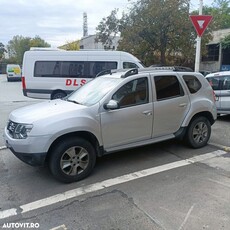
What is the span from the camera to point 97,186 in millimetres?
3990

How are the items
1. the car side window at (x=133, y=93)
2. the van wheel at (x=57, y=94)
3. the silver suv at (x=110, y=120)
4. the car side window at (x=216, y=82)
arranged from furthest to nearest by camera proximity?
the van wheel at (x=57, y=94)
the car side window at (x=216, y=82)
the car side window at (x=133, y=93)
the silver suv at (x=110, y=120)

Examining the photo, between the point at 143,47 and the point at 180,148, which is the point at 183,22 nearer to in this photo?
the point at 143,47

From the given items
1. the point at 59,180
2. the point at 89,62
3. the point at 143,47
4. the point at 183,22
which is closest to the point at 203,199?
the point at 59,180

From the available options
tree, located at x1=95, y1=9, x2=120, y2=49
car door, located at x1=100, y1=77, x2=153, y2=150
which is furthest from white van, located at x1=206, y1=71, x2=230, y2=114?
tree, located at x1=95, y1=9, x2=120, y2=49

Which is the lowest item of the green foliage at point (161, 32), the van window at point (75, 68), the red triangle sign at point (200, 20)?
the van window at point (75, 68)

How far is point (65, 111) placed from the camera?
13.6ft

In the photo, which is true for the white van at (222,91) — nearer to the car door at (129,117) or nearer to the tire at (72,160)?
the car door at (129,117)

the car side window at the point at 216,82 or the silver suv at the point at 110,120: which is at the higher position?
the car side window at the point at 216,82

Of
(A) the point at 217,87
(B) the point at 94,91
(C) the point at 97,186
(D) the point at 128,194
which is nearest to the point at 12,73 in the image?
(A) the point at 217,87

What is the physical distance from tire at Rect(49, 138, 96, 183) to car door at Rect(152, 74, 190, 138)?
1.41 meters

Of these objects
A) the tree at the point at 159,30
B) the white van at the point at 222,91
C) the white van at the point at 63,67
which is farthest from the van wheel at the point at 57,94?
the tree at the point at 159,30

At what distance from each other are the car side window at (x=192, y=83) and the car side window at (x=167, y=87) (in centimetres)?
24

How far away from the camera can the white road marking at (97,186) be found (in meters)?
3.41

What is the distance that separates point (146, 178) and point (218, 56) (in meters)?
27.3
